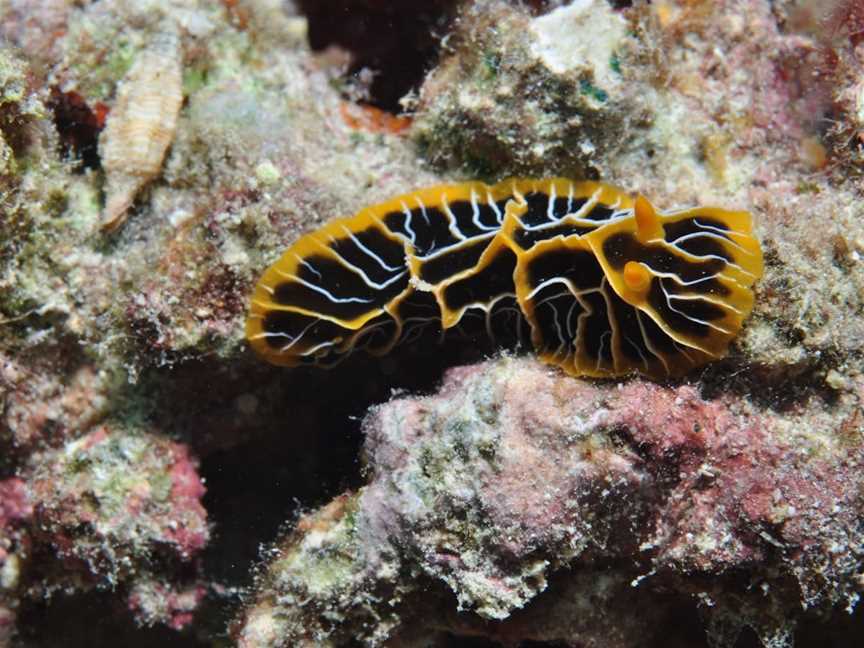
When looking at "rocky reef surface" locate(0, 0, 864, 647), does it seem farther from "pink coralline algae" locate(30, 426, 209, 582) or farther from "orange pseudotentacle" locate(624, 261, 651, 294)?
"orange pseudotentacle" locate(624, 261, 651, 294)

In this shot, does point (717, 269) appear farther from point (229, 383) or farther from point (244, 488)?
point (244, 488)

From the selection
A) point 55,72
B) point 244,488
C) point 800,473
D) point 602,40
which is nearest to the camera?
point 800,473

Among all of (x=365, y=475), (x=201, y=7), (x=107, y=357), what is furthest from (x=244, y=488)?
(x=201, y=7)

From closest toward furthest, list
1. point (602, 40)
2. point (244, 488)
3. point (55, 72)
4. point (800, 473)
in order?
point (800, 473) < point (602, 40) < point (55, 72) < point (244, 488)

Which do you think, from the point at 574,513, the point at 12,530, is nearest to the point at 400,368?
the point at 574,513

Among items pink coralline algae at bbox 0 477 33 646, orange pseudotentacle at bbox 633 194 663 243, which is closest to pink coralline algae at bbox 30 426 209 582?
pink coralline algae at bbox 0 477 33 646

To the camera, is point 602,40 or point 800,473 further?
point 602,40
